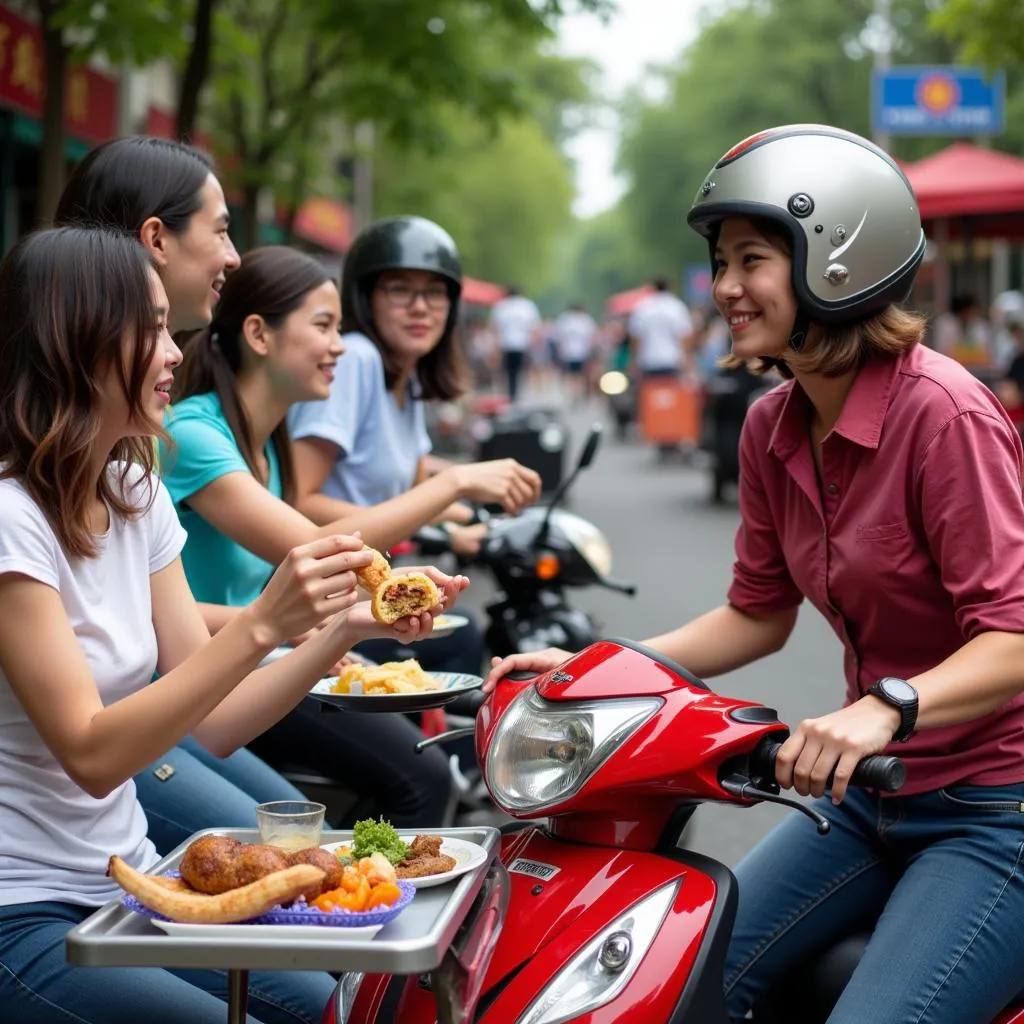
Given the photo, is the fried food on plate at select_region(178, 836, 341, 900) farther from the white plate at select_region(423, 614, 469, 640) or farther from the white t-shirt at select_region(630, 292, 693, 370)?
the white t-shirt at select_region(630, 292, 693, 370)

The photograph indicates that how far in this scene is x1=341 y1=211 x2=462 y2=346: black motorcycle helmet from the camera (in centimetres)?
493

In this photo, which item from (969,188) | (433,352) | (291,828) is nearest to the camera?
(291,828)

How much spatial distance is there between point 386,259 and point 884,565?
9.11 ft

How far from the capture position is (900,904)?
234 cm

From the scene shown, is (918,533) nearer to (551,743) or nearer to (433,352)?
(551,743)

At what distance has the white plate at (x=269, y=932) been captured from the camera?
179cm

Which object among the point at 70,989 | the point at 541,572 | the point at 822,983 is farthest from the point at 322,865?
the point at 541,572

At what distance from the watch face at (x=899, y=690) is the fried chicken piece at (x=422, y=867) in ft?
2.22

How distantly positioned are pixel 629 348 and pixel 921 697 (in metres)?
24.6

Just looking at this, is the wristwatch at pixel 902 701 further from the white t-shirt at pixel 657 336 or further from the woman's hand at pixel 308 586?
the white t-shirt at pixel 657 336

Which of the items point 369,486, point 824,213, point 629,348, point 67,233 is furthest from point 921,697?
point 629,348

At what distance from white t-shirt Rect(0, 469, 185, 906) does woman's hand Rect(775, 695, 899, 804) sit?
3.53 feet

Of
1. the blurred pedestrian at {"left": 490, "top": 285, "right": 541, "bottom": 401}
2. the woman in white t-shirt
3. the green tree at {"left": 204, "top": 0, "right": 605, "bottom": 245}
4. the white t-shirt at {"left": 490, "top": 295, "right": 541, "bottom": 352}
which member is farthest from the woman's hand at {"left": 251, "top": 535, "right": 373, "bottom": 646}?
the white t-shirt at {"left": 490, "top": 295, "right": 541, "bottom": 352}

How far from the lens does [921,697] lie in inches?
88.2
